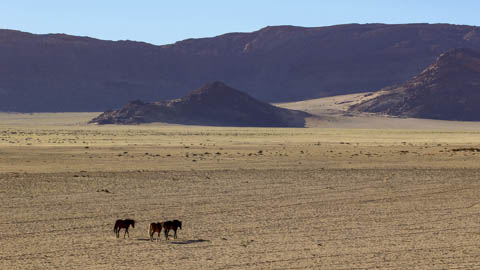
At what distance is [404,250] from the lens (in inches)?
598

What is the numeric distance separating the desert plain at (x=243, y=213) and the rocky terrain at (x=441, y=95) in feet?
320

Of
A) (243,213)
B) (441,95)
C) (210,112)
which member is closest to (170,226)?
(243,213)

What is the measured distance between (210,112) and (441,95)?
132ft

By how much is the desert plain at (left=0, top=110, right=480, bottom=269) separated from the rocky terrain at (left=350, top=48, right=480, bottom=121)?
320 ft

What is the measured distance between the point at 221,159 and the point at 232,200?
1626cm

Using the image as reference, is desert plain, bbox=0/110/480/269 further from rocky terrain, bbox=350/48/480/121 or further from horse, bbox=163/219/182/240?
rocky terrain, bbox=350/48/480/121

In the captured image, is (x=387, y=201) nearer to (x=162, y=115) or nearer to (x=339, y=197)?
(x=339, y=197)

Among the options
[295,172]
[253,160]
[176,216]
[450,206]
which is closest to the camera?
[176,216]

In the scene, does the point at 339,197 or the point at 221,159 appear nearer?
the point at 339,197

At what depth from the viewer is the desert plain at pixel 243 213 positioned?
47.2 feet

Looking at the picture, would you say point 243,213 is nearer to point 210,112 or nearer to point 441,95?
point 210,112

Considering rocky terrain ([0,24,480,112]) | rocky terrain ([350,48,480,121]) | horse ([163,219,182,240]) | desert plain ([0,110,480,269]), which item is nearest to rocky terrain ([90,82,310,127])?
rocky terrain ([350,48,480,121])

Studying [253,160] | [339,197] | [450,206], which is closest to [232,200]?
[339,197]

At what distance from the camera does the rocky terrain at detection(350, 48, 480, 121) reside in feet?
433
